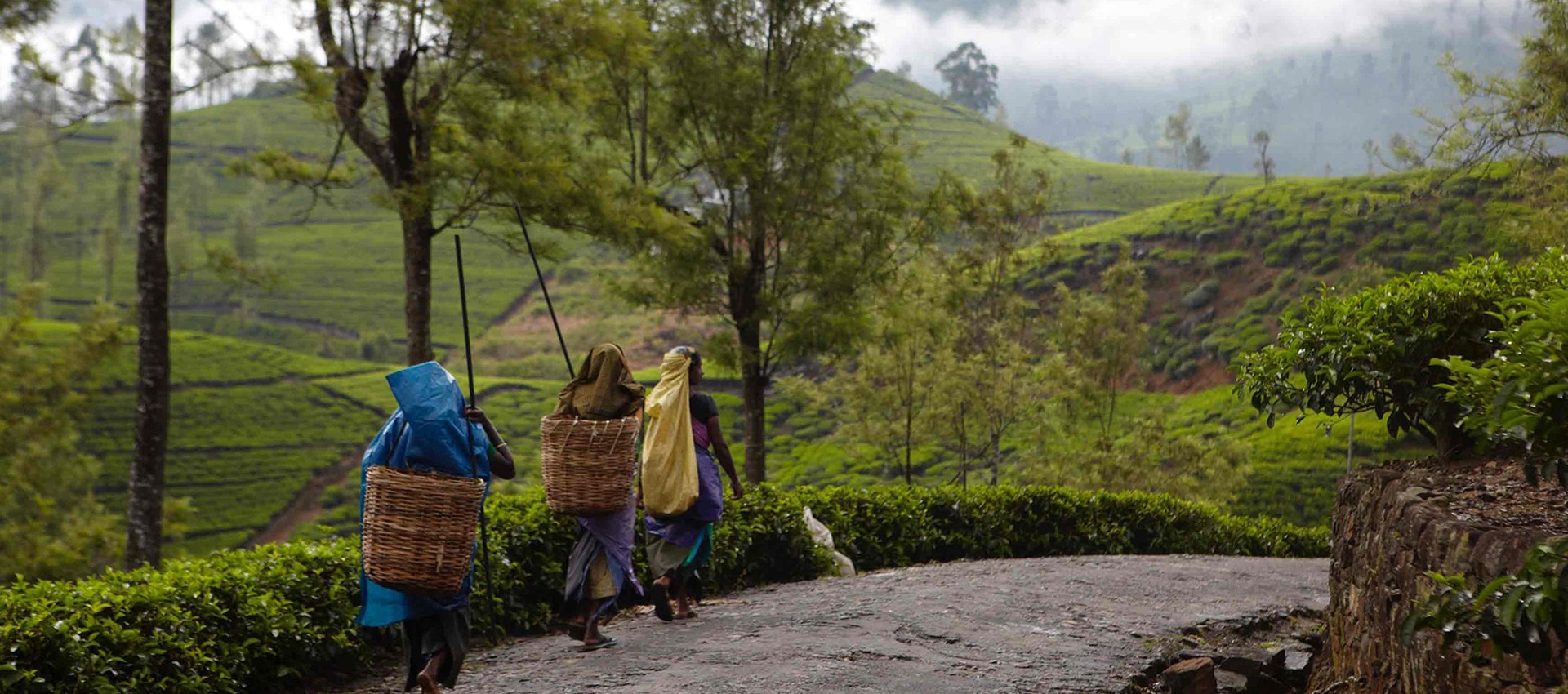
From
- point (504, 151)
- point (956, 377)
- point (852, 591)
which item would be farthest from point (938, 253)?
point (852, 591)

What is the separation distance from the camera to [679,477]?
712 centimetres

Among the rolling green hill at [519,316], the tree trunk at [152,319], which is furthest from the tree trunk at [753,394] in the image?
the tree trunk at [152,319]

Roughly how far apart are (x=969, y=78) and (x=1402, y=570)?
147 metres

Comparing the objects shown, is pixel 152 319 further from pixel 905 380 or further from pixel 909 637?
pixel 905 380

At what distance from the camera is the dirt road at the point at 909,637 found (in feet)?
18.6

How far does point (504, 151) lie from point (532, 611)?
19.0ft

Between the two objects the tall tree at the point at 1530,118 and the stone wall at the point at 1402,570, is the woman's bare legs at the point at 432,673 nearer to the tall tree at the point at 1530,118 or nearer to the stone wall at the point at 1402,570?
the stone wall at the point at 1402,570

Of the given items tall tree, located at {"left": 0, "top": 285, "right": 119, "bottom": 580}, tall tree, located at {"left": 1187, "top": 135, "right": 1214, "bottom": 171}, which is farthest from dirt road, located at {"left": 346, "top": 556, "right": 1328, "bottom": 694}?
tall tree, located at {"left": 1187, "top": 135, "right": 1214, "bottom": 171}

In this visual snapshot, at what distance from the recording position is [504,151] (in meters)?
11.9

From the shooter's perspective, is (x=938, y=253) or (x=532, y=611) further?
(x=938, y=253)

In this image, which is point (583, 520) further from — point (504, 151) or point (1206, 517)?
point (1206, 517)

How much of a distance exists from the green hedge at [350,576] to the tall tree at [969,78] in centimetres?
13760

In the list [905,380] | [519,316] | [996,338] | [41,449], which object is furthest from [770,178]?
[519,316]

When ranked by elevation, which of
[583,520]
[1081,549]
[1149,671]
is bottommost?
[1081,549]
